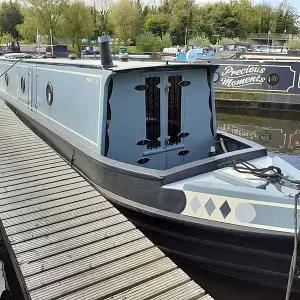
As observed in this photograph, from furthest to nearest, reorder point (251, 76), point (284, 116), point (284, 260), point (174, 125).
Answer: point (251, 76) → point (284, 116) → point (174, 125) → point (284, 260)

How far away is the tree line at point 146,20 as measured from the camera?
36125 millimetres

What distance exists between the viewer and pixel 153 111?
201 inches

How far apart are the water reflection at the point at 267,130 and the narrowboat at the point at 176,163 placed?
18.9ft

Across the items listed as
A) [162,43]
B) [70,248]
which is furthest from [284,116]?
[162,43]

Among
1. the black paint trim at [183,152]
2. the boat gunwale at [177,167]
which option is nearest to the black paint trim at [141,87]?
the boat gunwale at [177,167]

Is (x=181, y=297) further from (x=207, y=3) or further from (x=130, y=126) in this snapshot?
(x=207, y=3)

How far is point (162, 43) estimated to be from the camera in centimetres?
3888

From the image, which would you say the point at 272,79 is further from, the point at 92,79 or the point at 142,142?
the point at 92,79

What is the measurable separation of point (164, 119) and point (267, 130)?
8.39 metres

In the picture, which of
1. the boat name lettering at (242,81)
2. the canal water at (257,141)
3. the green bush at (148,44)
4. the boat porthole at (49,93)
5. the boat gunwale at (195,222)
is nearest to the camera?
the boat gunwale at (195,222)

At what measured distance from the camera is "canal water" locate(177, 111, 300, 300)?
420 cm

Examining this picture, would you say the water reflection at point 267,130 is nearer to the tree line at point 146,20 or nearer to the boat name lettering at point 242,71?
the boat name lettering at point 242,71

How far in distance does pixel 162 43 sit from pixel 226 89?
24.2 meters

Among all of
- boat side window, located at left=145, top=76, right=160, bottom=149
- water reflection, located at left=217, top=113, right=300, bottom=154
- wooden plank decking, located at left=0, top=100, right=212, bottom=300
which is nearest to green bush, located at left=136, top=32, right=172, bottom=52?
water reflection, located at left=217, top=113, right=300, bottom=154
